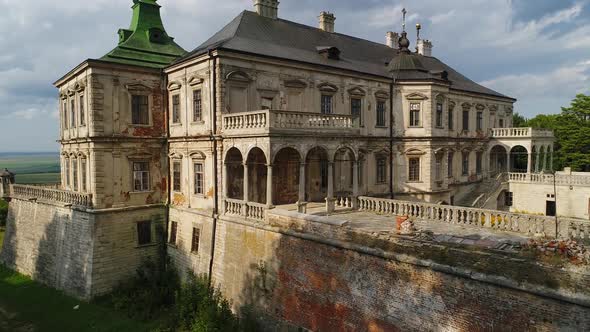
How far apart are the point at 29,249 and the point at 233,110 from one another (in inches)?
675

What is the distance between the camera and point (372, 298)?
1282cm

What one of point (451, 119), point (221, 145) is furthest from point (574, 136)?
point (221, 145)

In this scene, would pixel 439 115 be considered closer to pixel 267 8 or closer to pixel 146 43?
pixel 267 8

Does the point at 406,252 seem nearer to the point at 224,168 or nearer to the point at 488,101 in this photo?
the point at 224,168

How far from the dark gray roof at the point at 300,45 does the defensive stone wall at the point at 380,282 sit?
9128 mm

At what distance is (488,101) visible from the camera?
3381 cm

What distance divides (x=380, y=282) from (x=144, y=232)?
47.4ft

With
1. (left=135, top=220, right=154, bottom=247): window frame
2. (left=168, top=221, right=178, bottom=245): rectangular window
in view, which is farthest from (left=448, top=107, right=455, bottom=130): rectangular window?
(left=135, top=220, right=154, bottom=247): window frame

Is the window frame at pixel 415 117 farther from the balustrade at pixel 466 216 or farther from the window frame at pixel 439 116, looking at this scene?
the balustrade at pixel 466 216

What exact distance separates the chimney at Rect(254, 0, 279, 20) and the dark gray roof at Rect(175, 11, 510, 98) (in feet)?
1.68

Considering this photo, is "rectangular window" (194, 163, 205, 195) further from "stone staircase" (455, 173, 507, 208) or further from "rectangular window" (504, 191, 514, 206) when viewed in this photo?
"rectangular window" (504, 191, 514, 206)

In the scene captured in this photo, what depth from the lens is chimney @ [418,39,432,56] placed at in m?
36.3

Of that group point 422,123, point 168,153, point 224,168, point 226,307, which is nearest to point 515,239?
point 226,307

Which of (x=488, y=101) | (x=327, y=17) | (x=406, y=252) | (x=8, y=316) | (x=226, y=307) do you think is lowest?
(x=8, y=316)
